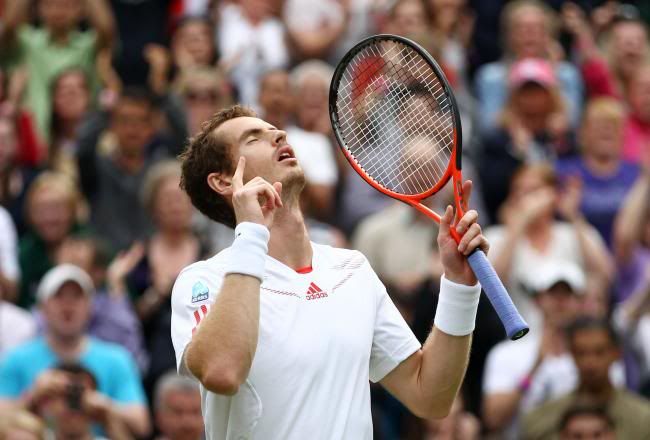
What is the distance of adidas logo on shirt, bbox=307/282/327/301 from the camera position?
512 cm

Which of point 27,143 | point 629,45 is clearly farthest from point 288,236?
point 629,45

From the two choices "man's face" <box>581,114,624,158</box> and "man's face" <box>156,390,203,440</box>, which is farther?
"man's face" <box>581,114,624,158</box>

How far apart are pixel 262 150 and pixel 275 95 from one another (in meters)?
6.13

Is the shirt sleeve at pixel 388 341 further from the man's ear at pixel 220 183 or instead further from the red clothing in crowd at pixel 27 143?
the red clothing in crowd at pixel 27 143

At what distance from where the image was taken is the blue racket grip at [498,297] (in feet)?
15.8

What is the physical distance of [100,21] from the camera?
12305 mm

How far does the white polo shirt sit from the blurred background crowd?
3.29 metres

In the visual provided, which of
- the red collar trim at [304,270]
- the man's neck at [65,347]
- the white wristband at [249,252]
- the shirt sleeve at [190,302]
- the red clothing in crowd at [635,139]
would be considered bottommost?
the red clothing in crowd at [635,139]

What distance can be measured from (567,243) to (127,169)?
3201 millimetres

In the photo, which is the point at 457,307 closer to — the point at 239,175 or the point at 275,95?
the point at 239,175

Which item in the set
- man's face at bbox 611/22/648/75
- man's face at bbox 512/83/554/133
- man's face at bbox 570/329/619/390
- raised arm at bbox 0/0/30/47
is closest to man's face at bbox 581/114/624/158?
man's face at bbox 512/83/554/133

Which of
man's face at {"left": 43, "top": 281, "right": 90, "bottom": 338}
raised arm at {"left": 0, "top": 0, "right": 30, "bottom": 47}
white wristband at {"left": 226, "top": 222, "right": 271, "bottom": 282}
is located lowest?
man's face at {"left": 43, "top": 281, "right": 90, "bottom": 338}

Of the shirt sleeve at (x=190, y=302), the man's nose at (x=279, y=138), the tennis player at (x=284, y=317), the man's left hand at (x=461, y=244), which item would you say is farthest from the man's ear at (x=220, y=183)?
the man's left hand at (x=461, y=244)

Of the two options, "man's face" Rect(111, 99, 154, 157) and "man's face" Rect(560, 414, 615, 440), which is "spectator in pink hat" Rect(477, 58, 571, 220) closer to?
"man's face" Rect(111, 99, 154, 157)
